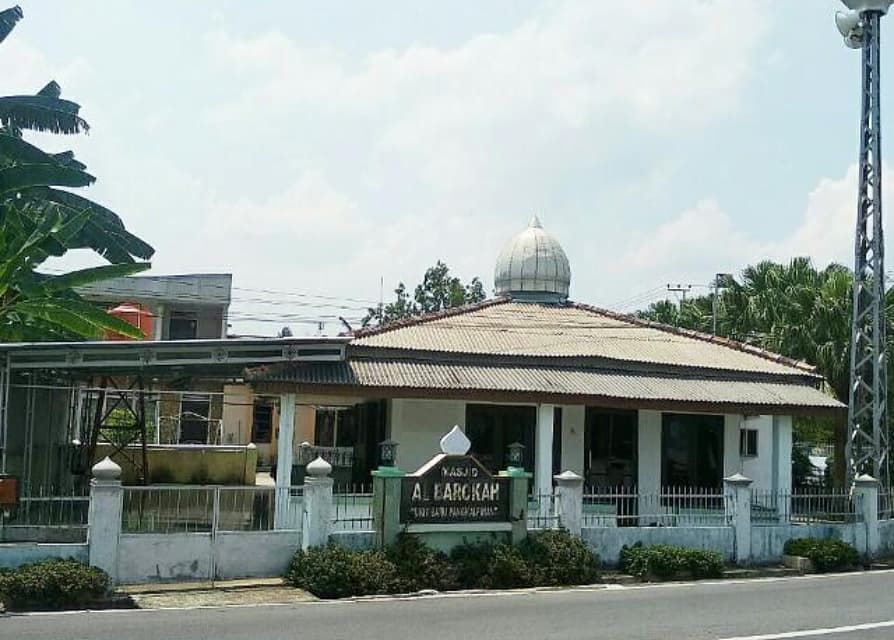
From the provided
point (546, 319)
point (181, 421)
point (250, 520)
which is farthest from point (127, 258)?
point (181, 421)

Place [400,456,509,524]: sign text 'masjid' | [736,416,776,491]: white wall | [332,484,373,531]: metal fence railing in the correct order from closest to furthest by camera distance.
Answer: [332,484,373,531]: metal fence railing < [400,456,509,524]: sign text 'masjid' < [736,416,776,491]: white wall

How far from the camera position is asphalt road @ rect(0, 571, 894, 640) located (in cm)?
1174

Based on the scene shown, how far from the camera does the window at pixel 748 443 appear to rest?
86.3 ft

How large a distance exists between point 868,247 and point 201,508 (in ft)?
44.9

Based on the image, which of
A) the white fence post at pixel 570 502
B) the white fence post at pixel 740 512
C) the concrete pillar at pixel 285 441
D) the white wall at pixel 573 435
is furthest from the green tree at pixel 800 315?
the concrete pillar at pixel 285 441

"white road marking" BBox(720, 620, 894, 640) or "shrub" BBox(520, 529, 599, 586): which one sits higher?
"shrub" BBox(520, 529, 599, 586)

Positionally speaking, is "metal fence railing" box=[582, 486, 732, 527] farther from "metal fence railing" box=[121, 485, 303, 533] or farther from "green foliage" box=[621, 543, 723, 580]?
"metal fence railing" box=[121, 485, 303, 533]

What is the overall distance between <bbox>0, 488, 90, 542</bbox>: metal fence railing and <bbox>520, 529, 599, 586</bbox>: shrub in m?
6.65

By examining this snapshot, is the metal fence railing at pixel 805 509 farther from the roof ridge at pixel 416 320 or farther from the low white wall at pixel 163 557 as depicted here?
the low white wall at pixel 163 557

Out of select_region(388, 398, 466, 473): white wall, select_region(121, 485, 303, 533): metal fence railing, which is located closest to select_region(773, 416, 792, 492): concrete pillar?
select_region(388, 398, 466, 473): white wall

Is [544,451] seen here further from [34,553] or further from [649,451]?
[34,553]

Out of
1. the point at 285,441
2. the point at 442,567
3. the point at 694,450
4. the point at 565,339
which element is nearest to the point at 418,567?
the point at 442,567

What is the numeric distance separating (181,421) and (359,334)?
17.9 meters

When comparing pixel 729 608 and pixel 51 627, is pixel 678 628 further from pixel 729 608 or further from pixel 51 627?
pixel 51 627
